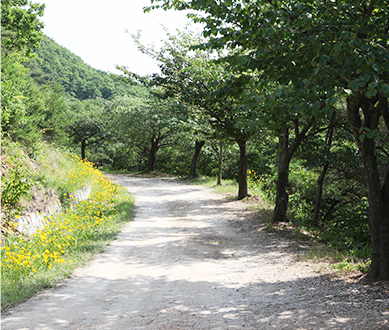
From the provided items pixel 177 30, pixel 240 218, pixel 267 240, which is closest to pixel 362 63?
pixel 267 240


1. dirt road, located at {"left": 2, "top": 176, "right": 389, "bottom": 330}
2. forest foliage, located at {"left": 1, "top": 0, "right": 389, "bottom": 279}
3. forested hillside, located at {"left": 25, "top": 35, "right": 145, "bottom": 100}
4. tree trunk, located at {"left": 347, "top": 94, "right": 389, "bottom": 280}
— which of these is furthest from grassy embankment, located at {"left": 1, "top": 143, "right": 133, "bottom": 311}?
forested hillside, located at {"left": 25, "top": 35, "right": 145, "bottom": 100}

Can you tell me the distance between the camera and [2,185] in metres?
6.46

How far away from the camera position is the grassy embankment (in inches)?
196

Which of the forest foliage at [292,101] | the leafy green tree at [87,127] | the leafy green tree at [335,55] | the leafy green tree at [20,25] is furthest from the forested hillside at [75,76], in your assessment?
the leafy green tree at [335,55]

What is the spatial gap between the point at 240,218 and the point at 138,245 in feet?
14.4

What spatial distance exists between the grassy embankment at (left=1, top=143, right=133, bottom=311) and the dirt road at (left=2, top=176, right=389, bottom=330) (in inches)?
11.9

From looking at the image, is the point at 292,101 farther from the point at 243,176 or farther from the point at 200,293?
the point at 243,176

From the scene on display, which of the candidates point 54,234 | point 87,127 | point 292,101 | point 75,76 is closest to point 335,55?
point 292,101

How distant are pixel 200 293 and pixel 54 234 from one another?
3709mm

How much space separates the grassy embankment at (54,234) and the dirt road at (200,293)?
0.99 ft

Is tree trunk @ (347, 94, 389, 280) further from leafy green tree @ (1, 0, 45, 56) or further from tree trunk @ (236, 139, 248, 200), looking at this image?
leafy green tree @ (1, 0, 45, 56)

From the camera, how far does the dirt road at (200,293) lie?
3.91 m

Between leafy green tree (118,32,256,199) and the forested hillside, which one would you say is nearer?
leafy green tree (118,32,256,199)

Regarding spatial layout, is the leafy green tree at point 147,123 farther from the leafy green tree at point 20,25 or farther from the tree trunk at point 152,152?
the leafy green tree at point 20,25
